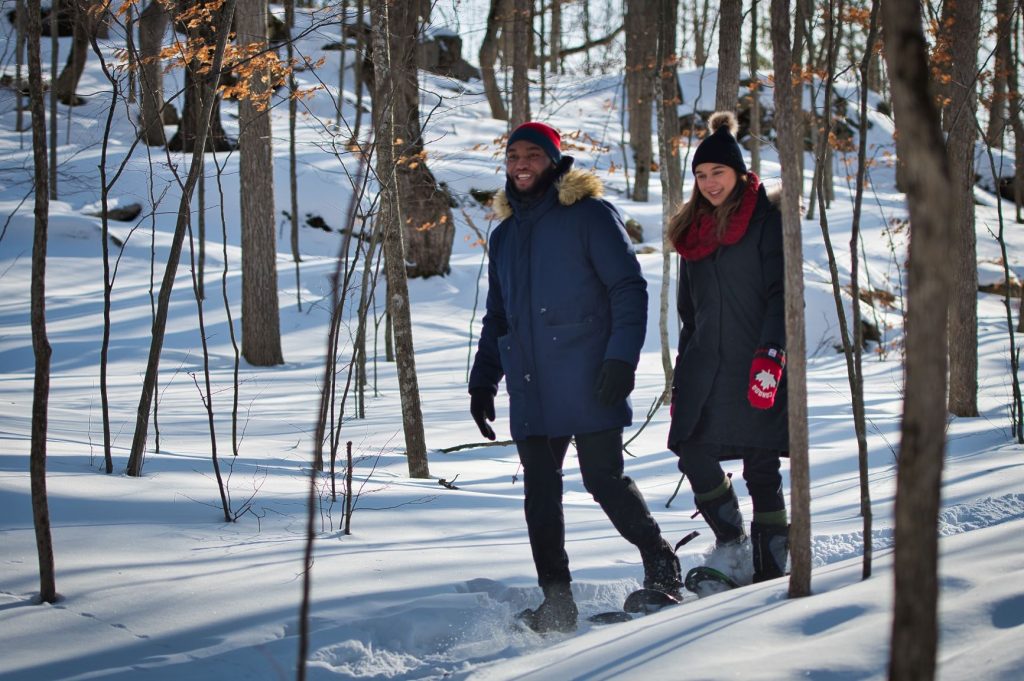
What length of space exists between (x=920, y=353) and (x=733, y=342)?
87.7 inches

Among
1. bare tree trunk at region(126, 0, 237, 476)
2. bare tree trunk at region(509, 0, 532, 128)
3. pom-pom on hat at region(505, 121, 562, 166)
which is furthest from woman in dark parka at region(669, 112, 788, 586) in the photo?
bare tree trunk at region(509, 0, 532, 128)

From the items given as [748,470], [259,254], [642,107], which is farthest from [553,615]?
[642,107]

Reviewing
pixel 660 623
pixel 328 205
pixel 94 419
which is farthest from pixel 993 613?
pixel 328 205

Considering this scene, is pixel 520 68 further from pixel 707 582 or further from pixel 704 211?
pixel 707 582

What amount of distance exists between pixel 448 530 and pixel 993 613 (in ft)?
8.14

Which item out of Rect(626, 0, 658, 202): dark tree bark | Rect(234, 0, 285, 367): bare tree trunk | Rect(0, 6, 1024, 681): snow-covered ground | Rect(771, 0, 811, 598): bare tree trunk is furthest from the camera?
Rect(626, 0, 658, 202): dark tree bark

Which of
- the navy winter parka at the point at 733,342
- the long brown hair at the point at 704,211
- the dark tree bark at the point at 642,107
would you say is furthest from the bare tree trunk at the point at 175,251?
the dark tree bark at the point at 642,107

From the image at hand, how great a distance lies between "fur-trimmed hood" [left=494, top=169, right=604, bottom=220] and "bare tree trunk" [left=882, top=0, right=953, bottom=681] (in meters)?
2.06

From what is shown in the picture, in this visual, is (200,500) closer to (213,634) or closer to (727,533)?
(213,634)

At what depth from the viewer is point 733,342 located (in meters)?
3.29

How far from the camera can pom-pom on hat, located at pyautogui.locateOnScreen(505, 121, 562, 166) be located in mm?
3115

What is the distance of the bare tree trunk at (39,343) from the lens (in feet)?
8.98

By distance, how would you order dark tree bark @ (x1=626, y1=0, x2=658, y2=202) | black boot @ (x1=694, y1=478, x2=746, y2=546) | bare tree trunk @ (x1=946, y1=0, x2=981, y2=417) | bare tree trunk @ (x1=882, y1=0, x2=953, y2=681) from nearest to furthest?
1. bare tree trunk @ (x1=882, y1=0, x2=953, y2=681)
2. black boot @ (x1=694, y1=478, x2=746, y2=546)
3. bare tree trunk @ (x1=946, y1=0, x2=981, y2=417)
4. dark tree bark @ (x1=626, y1=0, x2=658, y2=202)

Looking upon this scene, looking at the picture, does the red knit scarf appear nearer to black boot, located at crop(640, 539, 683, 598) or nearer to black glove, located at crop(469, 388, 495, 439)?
black glove, located at crop(469, 388, 495, 439)
